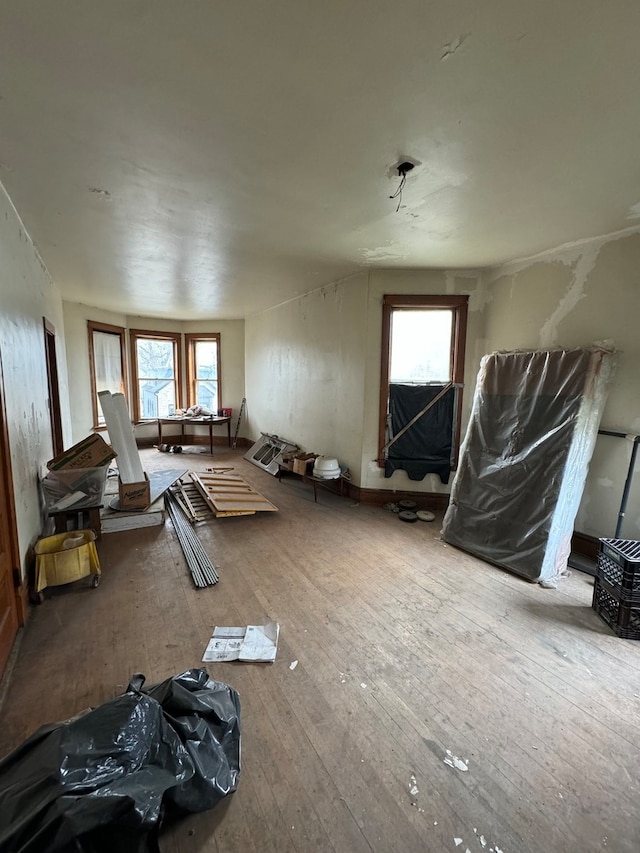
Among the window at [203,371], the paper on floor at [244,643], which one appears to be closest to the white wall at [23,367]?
the paper on floor at [244,643]

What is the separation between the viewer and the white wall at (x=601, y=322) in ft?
9.46

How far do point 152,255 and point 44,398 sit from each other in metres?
1.77

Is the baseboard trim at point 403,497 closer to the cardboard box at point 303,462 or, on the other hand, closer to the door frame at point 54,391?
the cardboard box at point 303,462

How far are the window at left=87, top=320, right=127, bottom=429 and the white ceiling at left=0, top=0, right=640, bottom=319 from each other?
12.6ft

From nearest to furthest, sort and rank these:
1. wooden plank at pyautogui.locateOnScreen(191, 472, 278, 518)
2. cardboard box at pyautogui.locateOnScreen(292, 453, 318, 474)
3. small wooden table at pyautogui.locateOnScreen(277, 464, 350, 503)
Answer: wooden plank at pyautogui.locateOnScreen(191, 472, 278, 518) → small wooden table at pyautogui.locateOnScreen(277, 464, 350, 503) → cardboard box at pyautogui.locateOnScreen(292, 453, 318, 474)

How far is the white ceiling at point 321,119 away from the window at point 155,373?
4.49m

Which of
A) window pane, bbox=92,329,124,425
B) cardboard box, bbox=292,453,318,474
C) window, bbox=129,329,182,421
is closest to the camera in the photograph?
cardboard box, bbox=292,453,318,474

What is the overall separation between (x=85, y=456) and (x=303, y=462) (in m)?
2.39

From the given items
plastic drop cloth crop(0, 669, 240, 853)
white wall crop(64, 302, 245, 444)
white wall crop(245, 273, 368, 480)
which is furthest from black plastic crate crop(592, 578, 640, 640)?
white wall crop(64, 302, 245, 444)

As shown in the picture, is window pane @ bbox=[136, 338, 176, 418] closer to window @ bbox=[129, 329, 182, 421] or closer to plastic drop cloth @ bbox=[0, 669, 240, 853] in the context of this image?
window @ bbox=[129, 329, 182, 421]

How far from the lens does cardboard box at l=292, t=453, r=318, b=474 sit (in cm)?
477

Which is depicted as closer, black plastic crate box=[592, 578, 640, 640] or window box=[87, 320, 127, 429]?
black plastic crate box=[592, 578, 640, 640]

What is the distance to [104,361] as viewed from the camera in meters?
6.95

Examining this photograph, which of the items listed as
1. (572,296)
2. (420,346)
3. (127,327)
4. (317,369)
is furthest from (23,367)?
(127,327)
